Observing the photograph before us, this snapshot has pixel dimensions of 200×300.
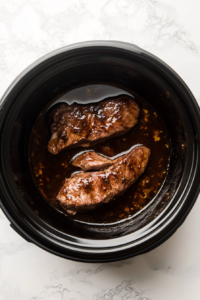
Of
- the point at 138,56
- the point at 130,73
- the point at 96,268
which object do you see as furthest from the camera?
the point at 96,268

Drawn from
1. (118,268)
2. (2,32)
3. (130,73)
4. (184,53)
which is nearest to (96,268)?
(118,268)

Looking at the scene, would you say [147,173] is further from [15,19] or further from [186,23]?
[15,19]

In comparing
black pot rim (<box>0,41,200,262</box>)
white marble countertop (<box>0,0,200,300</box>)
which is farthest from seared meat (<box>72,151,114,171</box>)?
white marble countertop (<box>0,0,200,300</box>)

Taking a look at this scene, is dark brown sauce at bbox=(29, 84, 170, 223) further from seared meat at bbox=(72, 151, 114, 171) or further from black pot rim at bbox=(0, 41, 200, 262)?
black pot rim at bbox=(0, 41, 200, 262)

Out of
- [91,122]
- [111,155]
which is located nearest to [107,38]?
[91,122]

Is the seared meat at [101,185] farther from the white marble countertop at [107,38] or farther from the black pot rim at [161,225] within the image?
the white marble countertop at [107,38]

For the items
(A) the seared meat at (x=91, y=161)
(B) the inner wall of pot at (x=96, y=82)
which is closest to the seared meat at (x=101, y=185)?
(A) the seared meat at (x=91, y=161)

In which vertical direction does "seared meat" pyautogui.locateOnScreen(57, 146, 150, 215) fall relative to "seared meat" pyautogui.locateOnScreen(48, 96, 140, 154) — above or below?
below
